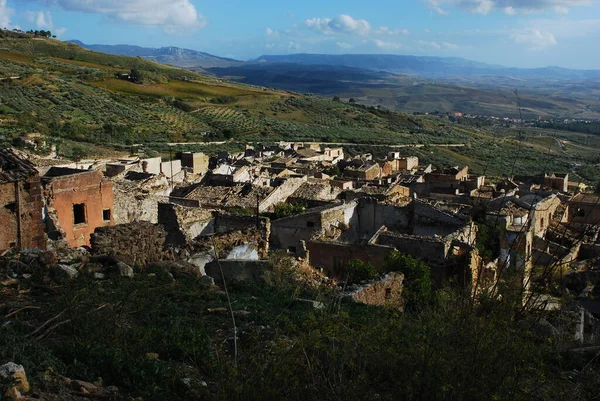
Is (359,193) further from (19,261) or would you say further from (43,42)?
(43,42)

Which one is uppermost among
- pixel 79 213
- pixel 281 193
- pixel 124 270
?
pixel 124 270

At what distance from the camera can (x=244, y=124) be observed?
85.9 m

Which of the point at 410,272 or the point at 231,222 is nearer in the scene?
the point at 410,272

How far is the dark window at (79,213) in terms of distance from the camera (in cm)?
1914

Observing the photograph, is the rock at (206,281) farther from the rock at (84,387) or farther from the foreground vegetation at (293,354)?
the rock at (84,387)

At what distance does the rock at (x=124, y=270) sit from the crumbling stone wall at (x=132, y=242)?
110cm

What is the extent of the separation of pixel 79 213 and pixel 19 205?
612 cm

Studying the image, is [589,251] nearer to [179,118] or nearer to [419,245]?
[419,245]

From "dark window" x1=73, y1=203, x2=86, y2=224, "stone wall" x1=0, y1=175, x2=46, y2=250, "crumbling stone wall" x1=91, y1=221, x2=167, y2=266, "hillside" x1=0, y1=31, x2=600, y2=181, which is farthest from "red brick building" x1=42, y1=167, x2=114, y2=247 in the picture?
"hillside" x1=0, y1=31, x2=600, y2=181

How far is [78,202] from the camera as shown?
19.0m

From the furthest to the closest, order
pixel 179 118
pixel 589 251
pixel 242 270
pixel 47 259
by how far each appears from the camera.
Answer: pixel 179 118
pixel 589 251
pixel 242 270
pixel 47 259

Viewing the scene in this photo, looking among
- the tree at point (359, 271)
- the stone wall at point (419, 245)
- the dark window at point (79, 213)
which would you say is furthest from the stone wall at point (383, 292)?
the dark window at point (79, 213)

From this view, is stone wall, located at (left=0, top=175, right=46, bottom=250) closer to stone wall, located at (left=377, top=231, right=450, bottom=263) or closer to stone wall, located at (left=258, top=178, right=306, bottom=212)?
stone wall, located at (left=377, top=231, right=450, bottom=263)

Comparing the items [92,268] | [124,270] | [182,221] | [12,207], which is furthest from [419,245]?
[12,207]
